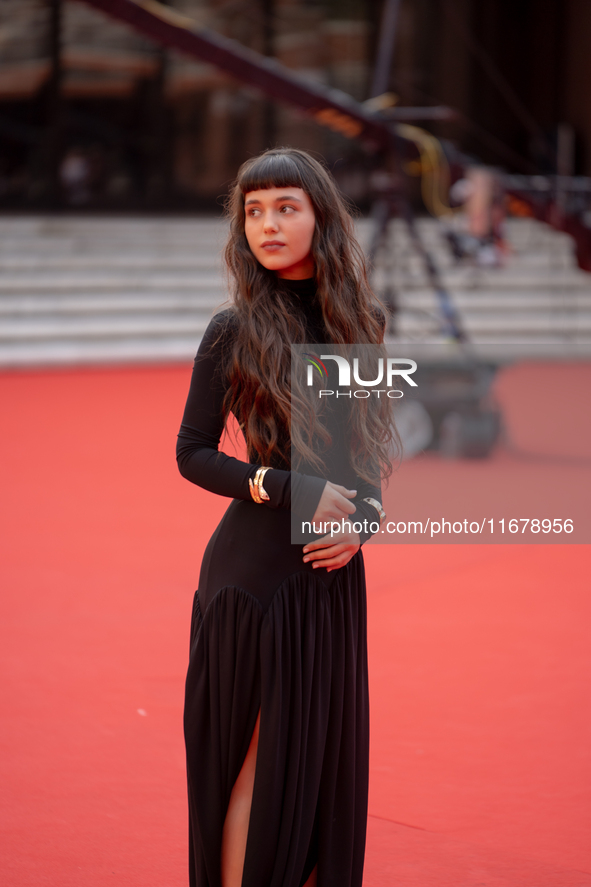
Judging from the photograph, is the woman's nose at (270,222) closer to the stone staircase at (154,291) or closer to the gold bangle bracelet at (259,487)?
the gold bangle bracelet at (259,487)

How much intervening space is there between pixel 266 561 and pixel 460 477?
3989 millimetres

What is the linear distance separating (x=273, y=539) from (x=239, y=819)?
1.66 feet

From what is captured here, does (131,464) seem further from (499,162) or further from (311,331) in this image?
(499,162)

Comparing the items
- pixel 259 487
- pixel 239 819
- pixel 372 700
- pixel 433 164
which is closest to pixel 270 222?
pixel 259 487

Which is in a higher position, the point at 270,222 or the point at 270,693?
the point at 270,222

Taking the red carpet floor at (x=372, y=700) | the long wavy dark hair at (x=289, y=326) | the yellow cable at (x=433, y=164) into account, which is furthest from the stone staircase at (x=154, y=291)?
the long wavy dark hair at (x=289, y=326)

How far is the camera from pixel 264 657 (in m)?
1.55

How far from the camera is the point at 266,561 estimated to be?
156 cm

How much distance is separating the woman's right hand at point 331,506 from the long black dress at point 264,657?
0.04 feet

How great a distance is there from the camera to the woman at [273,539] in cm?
154

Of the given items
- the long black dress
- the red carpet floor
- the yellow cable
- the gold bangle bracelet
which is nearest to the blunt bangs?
the long black dress

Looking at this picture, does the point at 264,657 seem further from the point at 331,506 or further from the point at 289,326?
the point at 289,326

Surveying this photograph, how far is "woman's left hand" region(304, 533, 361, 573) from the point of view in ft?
5.07

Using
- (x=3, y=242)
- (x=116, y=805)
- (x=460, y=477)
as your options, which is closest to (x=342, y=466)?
(x=116, y=805)
